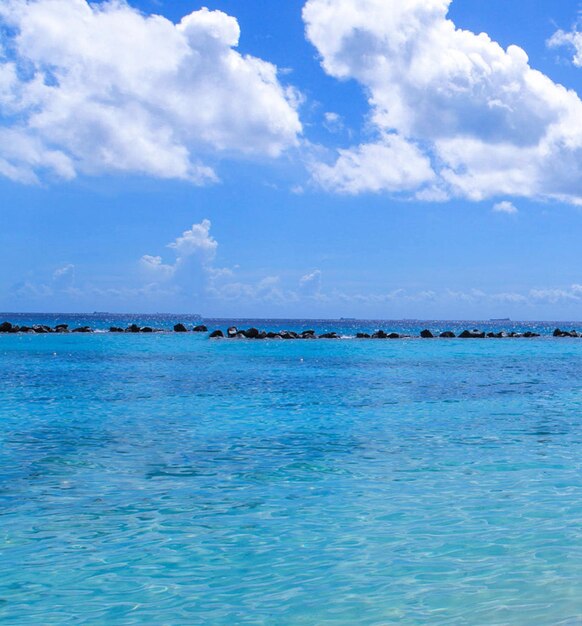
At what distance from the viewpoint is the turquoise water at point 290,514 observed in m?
6.68

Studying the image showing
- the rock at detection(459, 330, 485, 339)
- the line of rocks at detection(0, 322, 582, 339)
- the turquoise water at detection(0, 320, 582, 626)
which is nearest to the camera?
the turquoise water at detection(0, 320, 582, 626)

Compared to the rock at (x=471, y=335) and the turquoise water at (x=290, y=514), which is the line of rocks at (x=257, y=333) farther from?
the turquoise water at (x=290, y=514)

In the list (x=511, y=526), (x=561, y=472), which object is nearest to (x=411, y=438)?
(x=561, y=472)

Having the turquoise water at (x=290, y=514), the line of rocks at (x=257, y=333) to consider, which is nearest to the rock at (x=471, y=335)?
the line of rocks at (x=257, y=333)

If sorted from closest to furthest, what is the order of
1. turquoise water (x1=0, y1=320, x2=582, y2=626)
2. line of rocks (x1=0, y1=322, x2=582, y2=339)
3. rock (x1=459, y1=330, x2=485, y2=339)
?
turquoise water (x1=0, y1=320, x2=582, y2=626) → line of rocks (x1=0, y1=322, x2=582, y2=339) → rock (x1=459, y1=330, x2=485, y2=339)

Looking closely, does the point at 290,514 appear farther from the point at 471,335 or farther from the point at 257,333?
the point at 471,335

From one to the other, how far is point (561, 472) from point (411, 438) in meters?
4.03

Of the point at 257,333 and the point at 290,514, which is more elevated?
the point at 257,333

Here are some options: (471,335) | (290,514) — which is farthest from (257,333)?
(290,514)

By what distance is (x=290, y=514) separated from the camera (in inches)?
372

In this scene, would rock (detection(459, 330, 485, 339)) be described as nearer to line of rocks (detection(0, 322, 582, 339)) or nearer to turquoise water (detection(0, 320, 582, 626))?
line of rocks (detection(0, 322, 582, 339))

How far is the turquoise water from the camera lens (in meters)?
6.68

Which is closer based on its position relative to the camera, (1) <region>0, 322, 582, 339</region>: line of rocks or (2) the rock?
(1) <region>0, 322, 582, 339</region>: line of rocks

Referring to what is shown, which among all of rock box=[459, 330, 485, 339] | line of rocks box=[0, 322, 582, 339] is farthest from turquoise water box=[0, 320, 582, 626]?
rock box=[459, 330, 485, 339]
